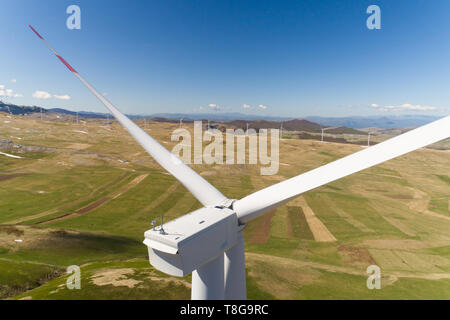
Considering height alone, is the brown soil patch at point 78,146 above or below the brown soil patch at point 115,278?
above

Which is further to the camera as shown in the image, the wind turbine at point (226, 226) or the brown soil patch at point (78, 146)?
the brown soil patch at point (78, 146)

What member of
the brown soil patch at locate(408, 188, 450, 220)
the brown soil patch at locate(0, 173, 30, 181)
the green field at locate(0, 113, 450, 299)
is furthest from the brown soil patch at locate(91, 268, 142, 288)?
the brown soil patch at locate(0, 173, 30, 181)

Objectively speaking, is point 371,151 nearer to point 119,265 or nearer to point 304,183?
point 304,183

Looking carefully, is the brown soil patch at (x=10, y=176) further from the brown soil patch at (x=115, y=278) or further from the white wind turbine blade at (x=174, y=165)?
the white wind turbine blade at (x=174, y=165)

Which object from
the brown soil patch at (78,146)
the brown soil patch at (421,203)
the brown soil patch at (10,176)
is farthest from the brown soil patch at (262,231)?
the brown soil patch at (78,146)

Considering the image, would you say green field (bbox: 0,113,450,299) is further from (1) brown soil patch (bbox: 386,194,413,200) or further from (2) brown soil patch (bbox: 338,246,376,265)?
(1) brown soil patch (bbox: 386,194,413,200)

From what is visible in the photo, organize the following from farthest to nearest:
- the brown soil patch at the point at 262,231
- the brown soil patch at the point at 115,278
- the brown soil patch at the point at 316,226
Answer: the brown soil patch at the point at 316,226
the brown soil patch at the point at 262,231
the brown soil patch at the point at 115,278

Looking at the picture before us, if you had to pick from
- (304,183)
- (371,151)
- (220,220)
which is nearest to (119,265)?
(220,220)

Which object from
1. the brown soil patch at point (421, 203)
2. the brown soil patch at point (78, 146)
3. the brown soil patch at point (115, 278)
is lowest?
the brown soil patch at point (421, 203)
